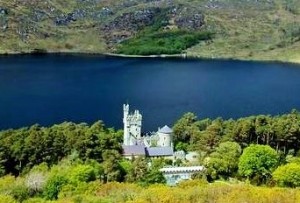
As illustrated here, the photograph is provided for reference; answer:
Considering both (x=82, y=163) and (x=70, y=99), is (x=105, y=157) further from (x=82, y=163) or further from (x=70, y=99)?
(x=70, y=99)

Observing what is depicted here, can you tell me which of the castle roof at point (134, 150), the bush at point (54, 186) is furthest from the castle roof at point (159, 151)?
the bush at point (54, 186)

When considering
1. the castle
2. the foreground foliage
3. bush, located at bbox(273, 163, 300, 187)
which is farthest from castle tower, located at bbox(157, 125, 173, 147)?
the foreground foliage

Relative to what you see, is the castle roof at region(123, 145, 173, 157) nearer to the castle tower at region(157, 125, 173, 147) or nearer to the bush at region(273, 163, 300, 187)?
the castle tower at region(157, 125, 173, 147)

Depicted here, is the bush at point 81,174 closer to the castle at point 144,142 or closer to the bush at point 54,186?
the bush at point 54,186

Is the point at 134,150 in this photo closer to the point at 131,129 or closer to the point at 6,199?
the point at 131,129

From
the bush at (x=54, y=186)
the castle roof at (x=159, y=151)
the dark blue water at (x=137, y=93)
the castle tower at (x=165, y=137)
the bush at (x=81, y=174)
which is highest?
the dark blue water at (x=137, y=93)

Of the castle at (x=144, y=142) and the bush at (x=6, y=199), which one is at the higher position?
the castle at (x=144, y=142)

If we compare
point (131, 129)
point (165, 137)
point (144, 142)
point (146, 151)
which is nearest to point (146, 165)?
point (146, 151)
